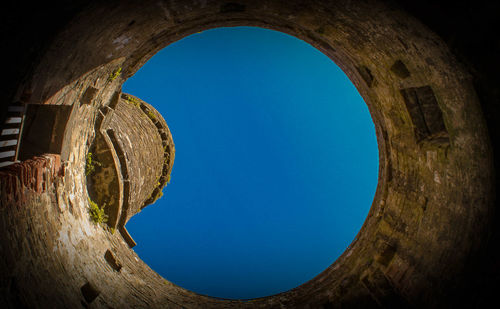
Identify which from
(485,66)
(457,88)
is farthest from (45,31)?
(457,88)

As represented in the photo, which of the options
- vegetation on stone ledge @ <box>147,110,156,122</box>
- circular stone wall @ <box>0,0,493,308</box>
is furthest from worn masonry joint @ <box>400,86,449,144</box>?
vegetation on stone ledge @ <box>147,110,156,122</box>

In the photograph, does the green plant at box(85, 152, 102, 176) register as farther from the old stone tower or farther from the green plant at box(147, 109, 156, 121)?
the green plant at box(147, 109, 156, 121)

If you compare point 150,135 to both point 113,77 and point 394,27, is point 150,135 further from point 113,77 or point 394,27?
point 394,27

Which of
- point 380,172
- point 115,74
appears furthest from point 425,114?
point 115,74

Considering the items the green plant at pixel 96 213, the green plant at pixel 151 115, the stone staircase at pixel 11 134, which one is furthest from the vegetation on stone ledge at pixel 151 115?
the stone staircase at pixel 11 134

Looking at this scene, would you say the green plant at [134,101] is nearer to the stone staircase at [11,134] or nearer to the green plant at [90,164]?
the green plant at [90,164]

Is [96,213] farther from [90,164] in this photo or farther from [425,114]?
[425,114]
